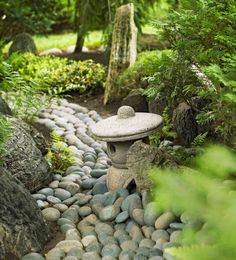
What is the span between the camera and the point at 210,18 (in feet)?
10.7

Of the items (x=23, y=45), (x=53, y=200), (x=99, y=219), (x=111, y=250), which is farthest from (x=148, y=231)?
(x=23, y=45)

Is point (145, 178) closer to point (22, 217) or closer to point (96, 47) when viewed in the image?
point (22, 217)

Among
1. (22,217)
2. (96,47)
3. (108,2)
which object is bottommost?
(96,47)

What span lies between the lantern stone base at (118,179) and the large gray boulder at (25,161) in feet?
2.09

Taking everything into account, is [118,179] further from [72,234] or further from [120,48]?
[120,48]

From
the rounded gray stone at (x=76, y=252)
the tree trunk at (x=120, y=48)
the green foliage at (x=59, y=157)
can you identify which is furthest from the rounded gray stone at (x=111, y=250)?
the tree trunk at (x=120, y=48)

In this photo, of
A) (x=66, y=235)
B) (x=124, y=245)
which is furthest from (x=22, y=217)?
(x=124, y=245)

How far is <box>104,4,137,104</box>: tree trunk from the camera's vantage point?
22.8ft

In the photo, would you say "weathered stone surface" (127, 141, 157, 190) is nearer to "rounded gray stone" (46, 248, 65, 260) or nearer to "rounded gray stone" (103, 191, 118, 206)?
"rounded gray stone" (103, 191, 118, 206)

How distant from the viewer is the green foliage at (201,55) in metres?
3.12

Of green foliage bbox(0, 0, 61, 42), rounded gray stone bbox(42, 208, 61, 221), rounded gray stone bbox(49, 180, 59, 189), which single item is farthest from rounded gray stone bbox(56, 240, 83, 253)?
green foliage bbox(0, 0, 61, 42)

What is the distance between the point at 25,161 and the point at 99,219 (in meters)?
0.90

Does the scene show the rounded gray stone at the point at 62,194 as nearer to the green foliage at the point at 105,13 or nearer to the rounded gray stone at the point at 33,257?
the rounded gray stone at the point at 33,257

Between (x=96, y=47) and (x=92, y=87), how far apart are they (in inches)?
165
